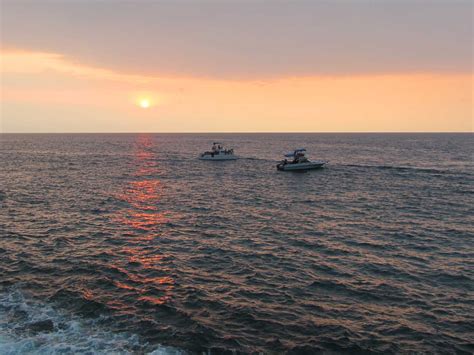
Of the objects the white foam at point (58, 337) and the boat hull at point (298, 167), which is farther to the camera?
the boat hull at point (298, 167)

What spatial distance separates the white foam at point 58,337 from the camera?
15516 millimetres

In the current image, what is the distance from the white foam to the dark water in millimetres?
81

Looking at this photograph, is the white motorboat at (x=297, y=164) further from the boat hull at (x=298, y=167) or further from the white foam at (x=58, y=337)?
the white foam at (x=58, y=337)

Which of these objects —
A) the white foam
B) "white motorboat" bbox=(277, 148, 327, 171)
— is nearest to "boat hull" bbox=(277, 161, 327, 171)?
"white motorboat" bbox=(277, 148, 327, 171)

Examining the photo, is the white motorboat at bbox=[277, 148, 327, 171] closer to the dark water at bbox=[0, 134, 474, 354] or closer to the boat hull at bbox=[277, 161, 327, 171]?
the boat hull at bbox=[277, 161, 327, 171]

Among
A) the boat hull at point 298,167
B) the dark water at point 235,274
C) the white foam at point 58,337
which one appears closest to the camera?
the white foam at point 58,337

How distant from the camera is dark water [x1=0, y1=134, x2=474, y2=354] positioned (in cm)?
1691

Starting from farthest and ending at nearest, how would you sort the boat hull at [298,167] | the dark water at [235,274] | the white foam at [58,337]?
the boat hull at [298,167] < the dark water at [235,274] < the white foam at [58,337]

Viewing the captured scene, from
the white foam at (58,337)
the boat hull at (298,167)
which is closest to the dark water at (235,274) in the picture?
the white foam at (58,337)

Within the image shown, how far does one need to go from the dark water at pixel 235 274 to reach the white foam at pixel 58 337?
0.26 ft

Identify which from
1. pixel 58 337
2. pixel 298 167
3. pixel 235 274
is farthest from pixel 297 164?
pixel 58 337

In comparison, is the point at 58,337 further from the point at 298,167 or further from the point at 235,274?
the point at 298,167

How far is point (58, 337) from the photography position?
647 inches

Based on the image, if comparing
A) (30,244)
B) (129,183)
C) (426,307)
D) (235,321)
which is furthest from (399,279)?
(129,183)
